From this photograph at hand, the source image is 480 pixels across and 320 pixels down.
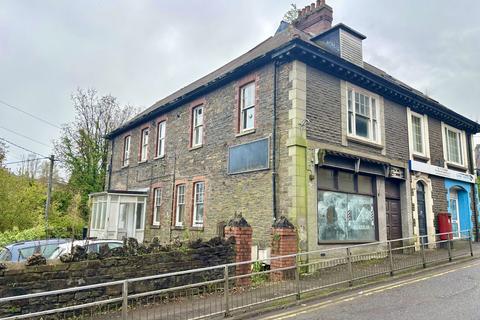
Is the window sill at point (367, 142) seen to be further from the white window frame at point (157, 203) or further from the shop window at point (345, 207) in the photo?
the white window frame at point (157, 203)

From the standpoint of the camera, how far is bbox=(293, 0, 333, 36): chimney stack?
15883 millimetres

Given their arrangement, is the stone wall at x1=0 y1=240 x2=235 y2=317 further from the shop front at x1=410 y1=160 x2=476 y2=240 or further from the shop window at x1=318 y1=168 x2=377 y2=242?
the shop front at x1=410 y1=160 x2=476 y2=240

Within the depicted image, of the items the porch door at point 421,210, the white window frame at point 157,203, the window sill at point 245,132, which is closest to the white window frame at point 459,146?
the porch door at point 421,210

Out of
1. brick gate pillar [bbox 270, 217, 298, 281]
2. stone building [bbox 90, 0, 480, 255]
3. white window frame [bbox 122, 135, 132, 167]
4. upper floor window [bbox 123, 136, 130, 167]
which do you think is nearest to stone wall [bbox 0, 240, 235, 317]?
→ brick gate pillar [bbox 270, 217, 298, 281]

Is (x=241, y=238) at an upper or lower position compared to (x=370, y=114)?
lower

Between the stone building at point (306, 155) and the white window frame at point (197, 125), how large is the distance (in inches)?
1.9

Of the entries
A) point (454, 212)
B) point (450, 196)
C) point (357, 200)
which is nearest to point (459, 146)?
point (450, 196)

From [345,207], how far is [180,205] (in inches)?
302

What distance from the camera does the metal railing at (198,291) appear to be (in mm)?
5898

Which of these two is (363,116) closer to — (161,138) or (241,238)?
(241,238)

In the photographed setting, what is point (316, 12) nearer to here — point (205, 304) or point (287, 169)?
point (287, 169)

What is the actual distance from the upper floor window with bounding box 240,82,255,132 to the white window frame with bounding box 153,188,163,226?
22.5 feet

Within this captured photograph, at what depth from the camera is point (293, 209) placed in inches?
404

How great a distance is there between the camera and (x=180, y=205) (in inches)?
635
